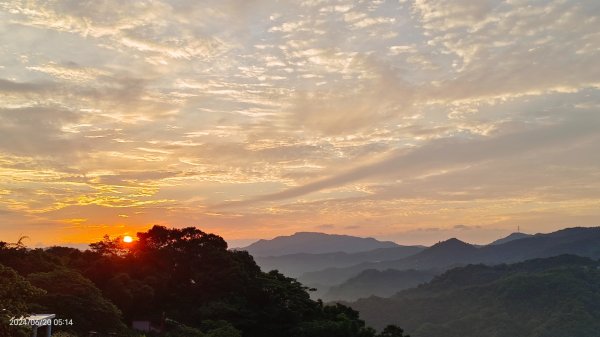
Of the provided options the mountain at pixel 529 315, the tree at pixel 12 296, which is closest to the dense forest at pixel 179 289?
the tree at pixel 12 296

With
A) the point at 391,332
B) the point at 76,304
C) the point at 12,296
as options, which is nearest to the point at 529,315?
the point at 391,332

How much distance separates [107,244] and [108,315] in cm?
1962

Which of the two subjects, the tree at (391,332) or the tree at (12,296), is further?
the tree at (391,332)

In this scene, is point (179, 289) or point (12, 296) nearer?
point (12, 296)

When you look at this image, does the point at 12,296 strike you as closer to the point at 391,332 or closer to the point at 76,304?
the point at 76,304

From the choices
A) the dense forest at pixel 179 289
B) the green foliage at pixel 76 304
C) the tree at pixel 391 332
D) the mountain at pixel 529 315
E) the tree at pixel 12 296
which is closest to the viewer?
the tree at pixel 12 296

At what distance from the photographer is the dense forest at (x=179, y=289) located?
27469 millimetres

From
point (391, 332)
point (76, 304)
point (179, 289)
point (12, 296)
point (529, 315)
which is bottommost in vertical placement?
point (529, 315)

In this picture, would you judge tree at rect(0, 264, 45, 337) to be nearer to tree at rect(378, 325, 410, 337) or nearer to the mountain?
tree at rect(378, 325, 410, 337)

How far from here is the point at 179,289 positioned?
43188mm

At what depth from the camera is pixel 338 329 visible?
1526 inches

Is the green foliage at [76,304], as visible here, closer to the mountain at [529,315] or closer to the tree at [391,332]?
the tree at [391,332]

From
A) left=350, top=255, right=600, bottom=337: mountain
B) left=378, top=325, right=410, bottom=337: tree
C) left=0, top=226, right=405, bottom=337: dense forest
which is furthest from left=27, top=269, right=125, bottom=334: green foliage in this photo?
left=350, top=255, right=600, bottom=337: mountain

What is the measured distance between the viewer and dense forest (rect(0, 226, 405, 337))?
90.1ft
